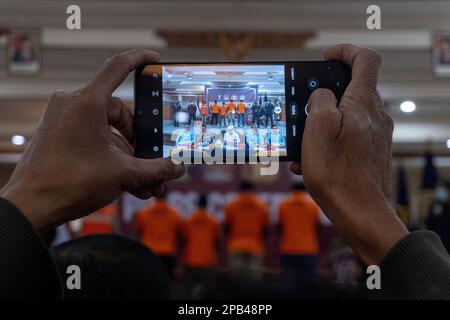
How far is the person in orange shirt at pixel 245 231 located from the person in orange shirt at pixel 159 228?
1.51 feet

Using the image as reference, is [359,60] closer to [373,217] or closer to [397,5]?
[373,217]

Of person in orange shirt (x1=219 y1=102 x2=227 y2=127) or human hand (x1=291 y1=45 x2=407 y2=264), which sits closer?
human hand (x1=291 y1=45 x2=407 y2=264)

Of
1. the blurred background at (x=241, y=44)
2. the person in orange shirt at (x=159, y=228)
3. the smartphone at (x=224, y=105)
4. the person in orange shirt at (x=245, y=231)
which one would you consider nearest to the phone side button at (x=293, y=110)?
the smartphone at (x=224, y=105)

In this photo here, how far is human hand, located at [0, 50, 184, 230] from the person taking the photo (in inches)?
21.2

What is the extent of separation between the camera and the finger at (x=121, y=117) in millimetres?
642

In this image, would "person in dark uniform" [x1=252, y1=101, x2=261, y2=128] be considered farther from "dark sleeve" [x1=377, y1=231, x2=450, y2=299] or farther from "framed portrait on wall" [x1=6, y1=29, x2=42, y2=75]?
"framed portrait on wall" [x1=6, y1=29, x2=42, y2=75]

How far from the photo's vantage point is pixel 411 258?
0.48 metres

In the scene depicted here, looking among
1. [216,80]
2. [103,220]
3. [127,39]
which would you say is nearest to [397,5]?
[127,39]

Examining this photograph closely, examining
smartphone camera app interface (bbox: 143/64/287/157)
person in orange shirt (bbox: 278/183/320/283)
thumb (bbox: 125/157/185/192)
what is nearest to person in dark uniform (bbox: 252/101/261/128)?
smartphone camera app interface (bbox: 143/64/287/157)

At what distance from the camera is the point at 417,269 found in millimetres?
474

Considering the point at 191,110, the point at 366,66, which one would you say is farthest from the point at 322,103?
the point at 191,110

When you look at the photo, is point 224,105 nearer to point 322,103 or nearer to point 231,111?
point 231,111

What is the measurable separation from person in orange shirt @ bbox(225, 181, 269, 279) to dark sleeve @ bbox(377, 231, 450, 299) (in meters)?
4.34

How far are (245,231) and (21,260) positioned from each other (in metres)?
4.39
